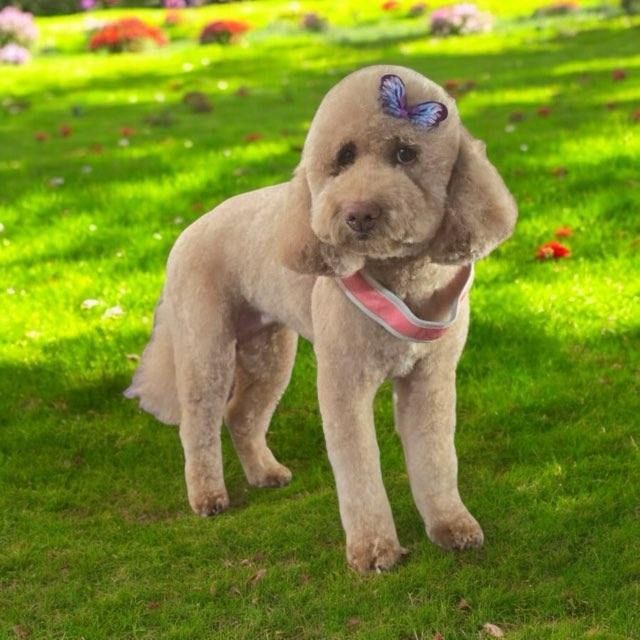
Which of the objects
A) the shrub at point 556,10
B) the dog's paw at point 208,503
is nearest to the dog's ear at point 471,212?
the dog's paw at point 208,503

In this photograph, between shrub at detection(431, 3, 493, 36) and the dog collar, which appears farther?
shrub at detection(431, 3, 493, 36)

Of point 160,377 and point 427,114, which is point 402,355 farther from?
point 160,377

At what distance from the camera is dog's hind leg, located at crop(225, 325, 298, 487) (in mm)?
5184

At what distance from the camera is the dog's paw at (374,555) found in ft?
13.9

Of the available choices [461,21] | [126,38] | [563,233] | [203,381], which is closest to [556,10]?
[461,21]

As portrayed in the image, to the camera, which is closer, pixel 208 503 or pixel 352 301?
pixel 352 301

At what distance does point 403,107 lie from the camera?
368cm

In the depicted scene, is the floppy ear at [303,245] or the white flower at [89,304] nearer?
the floppy ear at [303,245]

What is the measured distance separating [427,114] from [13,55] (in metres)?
18.1

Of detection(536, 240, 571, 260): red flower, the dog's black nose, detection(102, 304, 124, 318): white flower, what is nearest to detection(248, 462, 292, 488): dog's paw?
the dog's black nose

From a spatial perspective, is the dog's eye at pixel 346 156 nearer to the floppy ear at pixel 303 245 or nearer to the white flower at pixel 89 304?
the floppy ear at pixel 303 245

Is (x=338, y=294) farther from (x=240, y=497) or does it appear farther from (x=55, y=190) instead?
(x=55, y=190)

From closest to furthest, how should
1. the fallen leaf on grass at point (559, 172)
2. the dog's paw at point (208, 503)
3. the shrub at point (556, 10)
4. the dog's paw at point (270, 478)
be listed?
the dog's paw at point (208, 503)
the dog's paw at point (270, 478)
the fallen leaf on grass at point (559, 172)
the shrub at point (556, 10)

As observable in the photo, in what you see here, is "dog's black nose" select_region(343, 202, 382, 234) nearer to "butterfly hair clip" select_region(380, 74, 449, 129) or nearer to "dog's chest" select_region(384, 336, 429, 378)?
"butterfly hair clip" select_region(380, 74, 449, 129)
